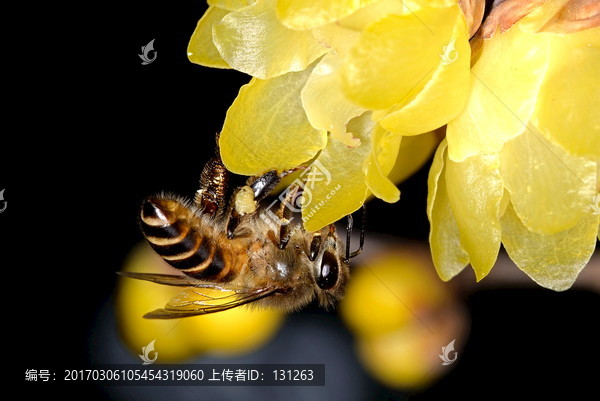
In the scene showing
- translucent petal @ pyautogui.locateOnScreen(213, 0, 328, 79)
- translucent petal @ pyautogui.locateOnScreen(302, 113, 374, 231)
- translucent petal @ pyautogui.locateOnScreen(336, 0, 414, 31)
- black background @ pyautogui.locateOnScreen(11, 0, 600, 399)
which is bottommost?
black background @ pyautogui.locateOnScreen(11, 0, 600, 399)

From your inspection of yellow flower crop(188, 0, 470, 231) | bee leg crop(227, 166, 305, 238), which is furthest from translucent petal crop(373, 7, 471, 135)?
bee leg crop(227, 166, 305, 238)

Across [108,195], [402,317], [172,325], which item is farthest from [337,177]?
[402,317]

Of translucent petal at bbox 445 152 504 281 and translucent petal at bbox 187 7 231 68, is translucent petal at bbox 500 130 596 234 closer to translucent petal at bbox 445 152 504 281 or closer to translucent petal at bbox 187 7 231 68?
translucent petal at bbox 445 152 504 281

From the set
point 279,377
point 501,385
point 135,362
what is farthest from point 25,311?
point 501,385

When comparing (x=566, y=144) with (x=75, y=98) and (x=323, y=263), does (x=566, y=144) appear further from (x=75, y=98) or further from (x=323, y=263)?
(x=75, y=98)

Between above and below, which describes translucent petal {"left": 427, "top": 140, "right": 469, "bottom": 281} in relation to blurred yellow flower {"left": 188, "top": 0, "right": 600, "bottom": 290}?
below

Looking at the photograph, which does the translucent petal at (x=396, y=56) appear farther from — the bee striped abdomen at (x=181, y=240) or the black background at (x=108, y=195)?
the black background at (x=108, y=195)

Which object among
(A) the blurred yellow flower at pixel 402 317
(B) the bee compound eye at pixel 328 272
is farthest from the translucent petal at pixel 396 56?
(A) the blurred yellow flower at pixel 402 317
